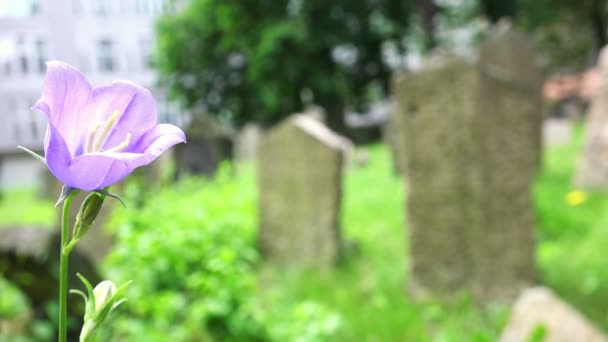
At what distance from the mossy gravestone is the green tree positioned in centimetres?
1032

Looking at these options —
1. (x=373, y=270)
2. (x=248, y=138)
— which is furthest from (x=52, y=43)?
(x=248, y=138)

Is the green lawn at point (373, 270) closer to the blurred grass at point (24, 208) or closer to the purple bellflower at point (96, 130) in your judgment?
the purple bellflower at point (96, 130)

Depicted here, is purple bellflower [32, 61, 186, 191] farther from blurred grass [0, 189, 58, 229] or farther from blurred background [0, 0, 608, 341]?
blurred grass [0, 189, 58, 229]

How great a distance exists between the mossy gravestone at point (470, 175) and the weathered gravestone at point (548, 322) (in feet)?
3.06

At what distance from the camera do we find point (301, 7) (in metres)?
14.1

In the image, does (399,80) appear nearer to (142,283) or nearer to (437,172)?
(437,172)

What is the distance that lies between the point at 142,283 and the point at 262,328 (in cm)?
65

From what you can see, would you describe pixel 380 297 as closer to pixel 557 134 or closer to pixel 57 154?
pixel 57 154

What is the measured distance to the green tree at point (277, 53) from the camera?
13953mm

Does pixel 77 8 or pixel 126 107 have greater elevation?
pixel 126 107

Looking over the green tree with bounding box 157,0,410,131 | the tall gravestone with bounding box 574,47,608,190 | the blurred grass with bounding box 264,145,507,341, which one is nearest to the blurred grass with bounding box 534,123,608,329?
the tall gravestone with bounding box 574,47,608,190

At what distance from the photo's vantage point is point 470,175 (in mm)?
3287

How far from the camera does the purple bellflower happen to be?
19.9 inches

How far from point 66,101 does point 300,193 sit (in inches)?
156
